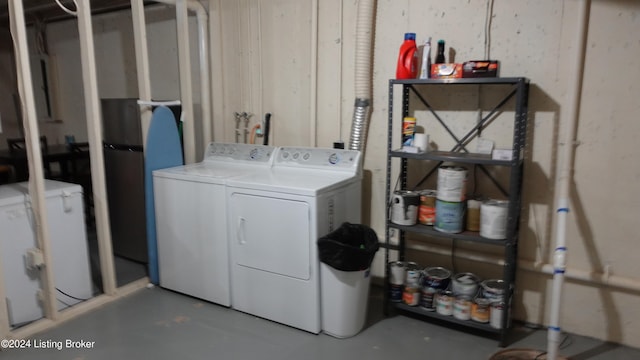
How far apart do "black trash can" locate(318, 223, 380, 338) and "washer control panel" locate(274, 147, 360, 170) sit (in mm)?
453

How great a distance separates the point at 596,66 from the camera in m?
2.20

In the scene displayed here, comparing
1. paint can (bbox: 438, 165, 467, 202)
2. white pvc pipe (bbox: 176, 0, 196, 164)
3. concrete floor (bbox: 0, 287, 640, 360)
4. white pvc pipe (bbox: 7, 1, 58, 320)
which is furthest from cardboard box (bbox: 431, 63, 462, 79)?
white pvc pipe (bbox: 7, 1, 58, 320)

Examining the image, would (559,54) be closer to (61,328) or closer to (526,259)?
(526,259)

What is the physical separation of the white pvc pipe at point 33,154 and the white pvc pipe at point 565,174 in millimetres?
2742

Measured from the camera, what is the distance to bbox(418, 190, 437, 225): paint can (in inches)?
97.0

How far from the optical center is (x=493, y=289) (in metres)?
2.37

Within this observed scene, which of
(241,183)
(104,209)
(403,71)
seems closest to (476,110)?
(403,71)

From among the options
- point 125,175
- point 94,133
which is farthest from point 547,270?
point 125,175

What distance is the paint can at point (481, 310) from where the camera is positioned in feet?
7.70

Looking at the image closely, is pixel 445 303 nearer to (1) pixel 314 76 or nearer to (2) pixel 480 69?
(2) pixel 480 69

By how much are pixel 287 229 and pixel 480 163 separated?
1.10m

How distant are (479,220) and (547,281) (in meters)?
0.58

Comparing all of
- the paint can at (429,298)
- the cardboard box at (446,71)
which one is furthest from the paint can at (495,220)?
the cardboard box at (446,71)

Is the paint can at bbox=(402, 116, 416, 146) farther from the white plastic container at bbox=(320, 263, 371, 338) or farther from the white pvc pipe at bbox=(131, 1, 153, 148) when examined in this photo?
the white pvc pipe at bbox=(131, 1, 153, 148)
